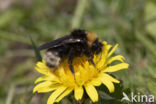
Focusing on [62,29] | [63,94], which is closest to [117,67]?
[63,94]

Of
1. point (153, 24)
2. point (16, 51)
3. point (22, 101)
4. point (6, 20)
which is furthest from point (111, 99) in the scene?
point (6, 20)

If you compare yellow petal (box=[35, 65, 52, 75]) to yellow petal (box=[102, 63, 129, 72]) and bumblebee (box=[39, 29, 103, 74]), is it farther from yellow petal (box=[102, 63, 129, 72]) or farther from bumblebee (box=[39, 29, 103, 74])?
yellow petal (box=[102, 63, 129, 72])

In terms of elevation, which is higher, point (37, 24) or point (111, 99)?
point (37, 24)

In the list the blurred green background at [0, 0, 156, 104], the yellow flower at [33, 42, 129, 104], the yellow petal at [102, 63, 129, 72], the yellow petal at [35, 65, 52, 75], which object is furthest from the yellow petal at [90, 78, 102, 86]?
the blurred green background at [0, 0, 156, 104]

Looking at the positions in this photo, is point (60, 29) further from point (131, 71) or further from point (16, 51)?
point (131, 71)

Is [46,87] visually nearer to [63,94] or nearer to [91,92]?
[63,94]

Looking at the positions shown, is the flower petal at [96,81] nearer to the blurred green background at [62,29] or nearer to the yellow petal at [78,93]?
the yellow petal at [78,93]

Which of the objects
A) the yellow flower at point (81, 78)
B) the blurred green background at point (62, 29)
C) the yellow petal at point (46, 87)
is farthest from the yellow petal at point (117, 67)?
the blurred green background at point (62, 29)
